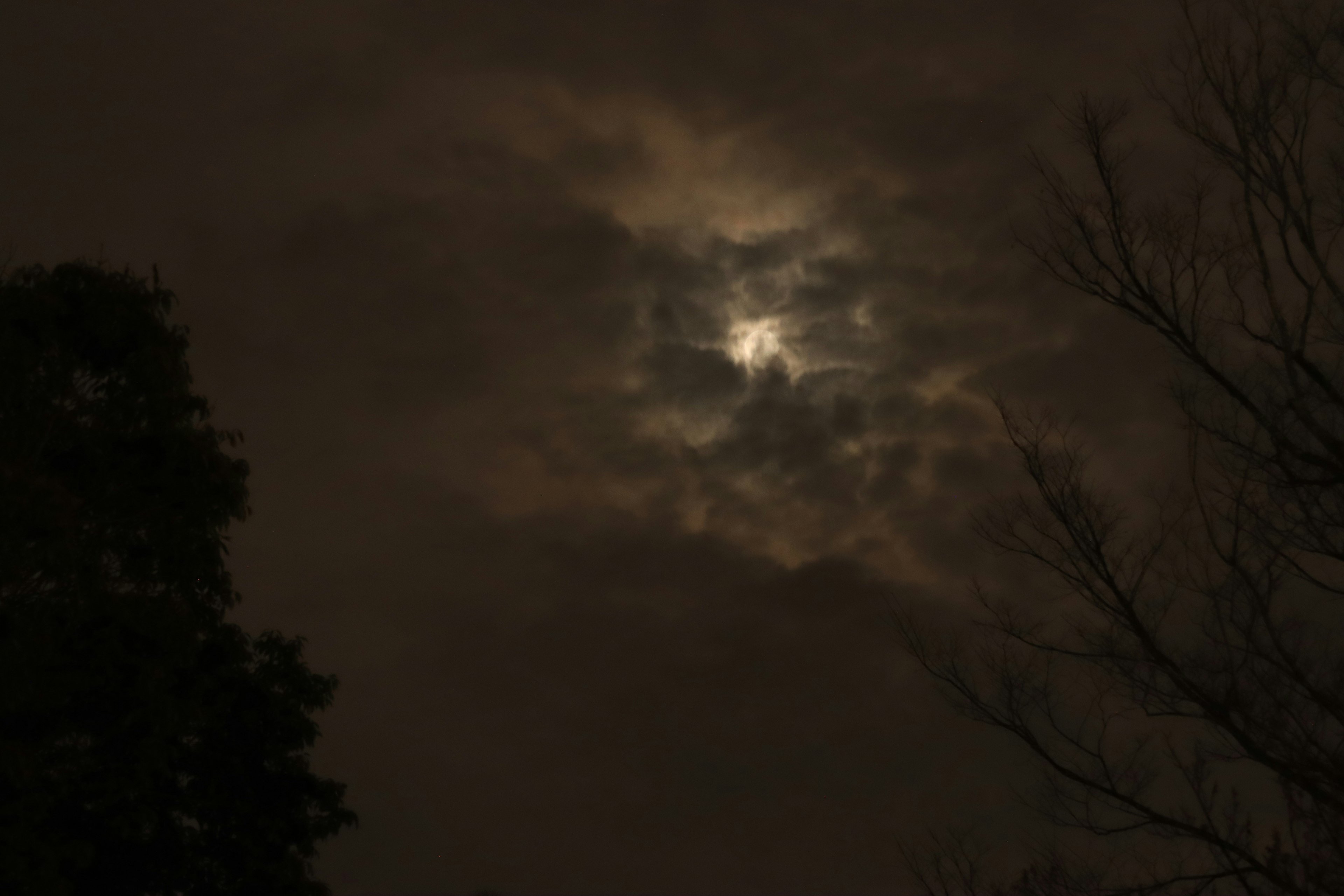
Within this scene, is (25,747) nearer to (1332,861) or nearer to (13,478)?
(13,478)

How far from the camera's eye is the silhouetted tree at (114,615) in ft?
39.0

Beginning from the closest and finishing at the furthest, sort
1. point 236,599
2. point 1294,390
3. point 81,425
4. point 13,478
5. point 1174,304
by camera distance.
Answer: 1. point 1294,390
2. point 1174,304
3. point 13,478
4. point 81,425
5. point 236,599

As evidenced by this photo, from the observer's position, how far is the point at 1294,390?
316 inches

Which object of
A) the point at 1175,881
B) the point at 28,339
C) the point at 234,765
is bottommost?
the point at 1175,881

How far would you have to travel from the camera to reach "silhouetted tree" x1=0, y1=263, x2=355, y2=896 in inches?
468

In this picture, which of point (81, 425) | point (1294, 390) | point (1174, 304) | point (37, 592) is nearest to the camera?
point (1294, 390)

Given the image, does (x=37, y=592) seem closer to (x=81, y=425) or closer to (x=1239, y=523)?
(x=81, y=425)

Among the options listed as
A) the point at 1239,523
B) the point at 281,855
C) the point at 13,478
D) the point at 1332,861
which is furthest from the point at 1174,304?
the point at 281,855

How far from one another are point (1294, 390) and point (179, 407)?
12.8 metres

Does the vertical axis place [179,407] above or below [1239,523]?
above

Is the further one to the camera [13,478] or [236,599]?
[236,599]

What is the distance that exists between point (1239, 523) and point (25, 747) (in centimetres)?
1277

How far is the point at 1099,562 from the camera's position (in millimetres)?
9180

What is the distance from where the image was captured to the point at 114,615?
42.2 ft
